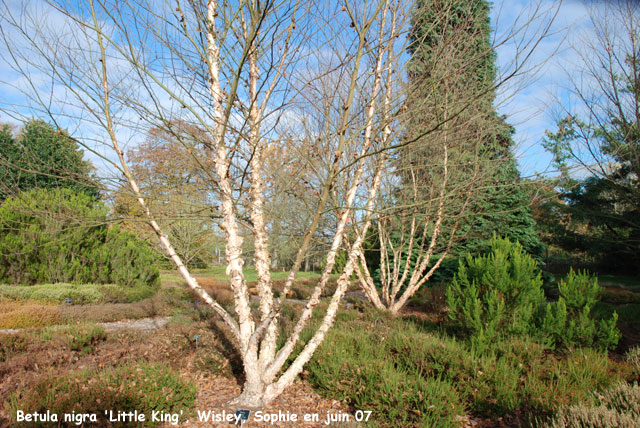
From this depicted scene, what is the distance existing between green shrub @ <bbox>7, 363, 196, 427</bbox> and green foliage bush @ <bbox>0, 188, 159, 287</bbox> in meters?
6.20

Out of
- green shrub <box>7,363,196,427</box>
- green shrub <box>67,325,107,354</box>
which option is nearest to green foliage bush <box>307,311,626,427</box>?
green shrub <box>7,363,196,427</box>

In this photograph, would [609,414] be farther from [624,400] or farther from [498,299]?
[498,299]

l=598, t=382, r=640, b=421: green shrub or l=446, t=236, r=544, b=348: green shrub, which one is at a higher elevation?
l=446, t=236, r=544, b=348: green shrub

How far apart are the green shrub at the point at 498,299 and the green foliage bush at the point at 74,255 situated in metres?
8.32

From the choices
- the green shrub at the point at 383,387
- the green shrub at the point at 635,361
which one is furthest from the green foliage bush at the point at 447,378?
the green shrub at the point at 635,361

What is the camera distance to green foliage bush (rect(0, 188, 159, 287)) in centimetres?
873

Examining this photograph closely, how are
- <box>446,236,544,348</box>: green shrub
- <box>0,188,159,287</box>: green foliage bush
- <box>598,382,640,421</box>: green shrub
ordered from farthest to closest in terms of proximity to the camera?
1. <box>0,188,159,287</box>: green foliage bush
2. <box>446,236,544,348</box>: green shrub
3. <box>598,382,640,421</box>: green shrub

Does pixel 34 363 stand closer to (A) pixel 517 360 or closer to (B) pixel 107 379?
(B) pixel 107 379

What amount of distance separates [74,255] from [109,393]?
8.17m

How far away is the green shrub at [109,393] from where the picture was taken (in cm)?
274

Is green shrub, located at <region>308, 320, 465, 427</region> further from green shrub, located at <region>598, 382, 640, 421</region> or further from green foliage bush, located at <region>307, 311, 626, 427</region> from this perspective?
green shrub, located at <region>598, 382, 640, 421</region>

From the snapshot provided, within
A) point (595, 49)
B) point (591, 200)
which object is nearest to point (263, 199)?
point (595, 49)

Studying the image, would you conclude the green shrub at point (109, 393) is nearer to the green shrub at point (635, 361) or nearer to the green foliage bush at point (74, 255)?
the green shrub at point (635, 361)

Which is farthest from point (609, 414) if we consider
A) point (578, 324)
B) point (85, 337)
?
point (85, 337)
